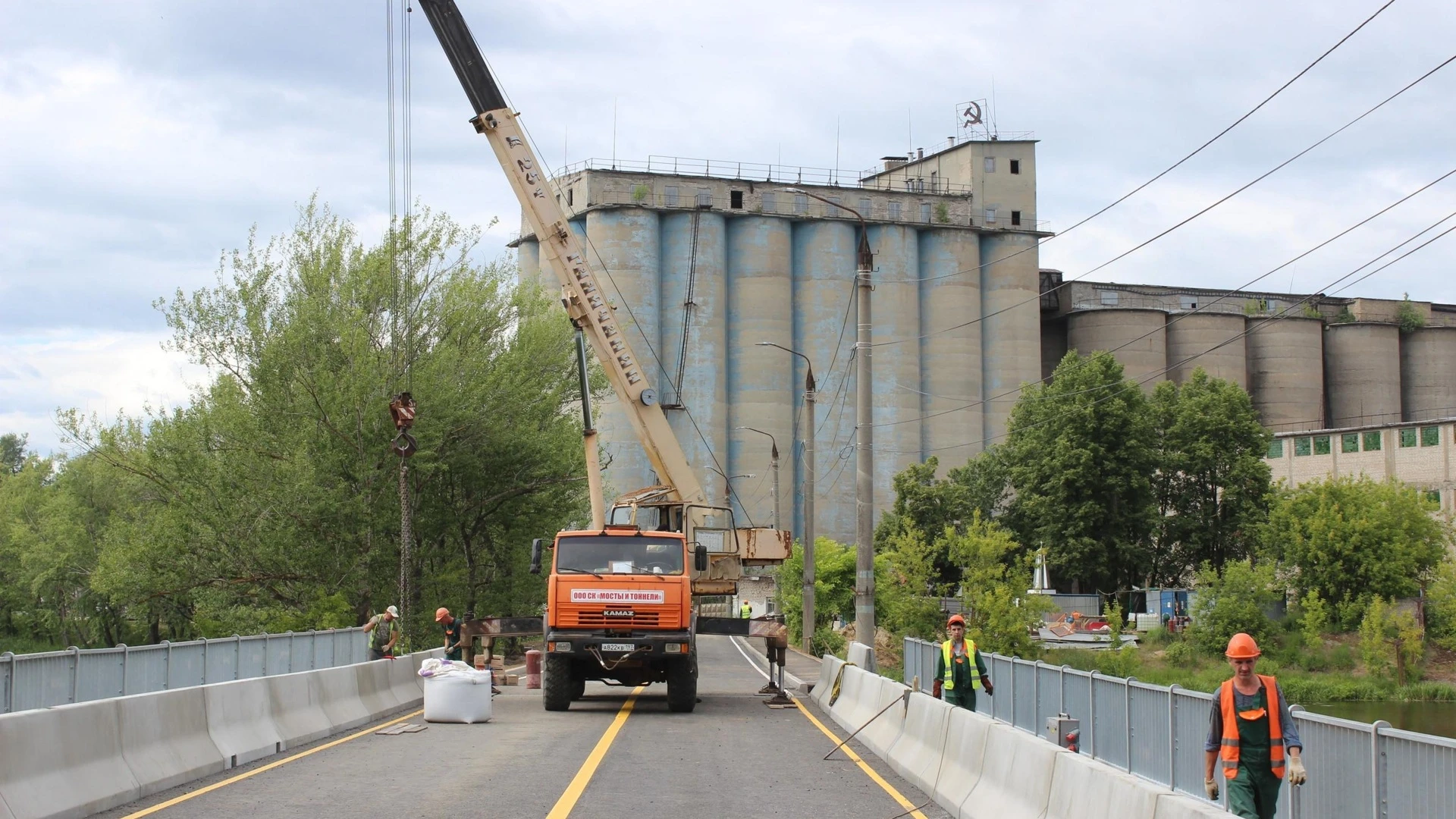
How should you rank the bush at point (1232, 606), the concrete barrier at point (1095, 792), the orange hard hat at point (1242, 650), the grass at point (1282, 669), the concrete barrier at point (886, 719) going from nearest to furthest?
1. the concrete barrier at point (1095, 792)
2. the orange hard hat at point (1242, 650)
3. the concrete barrier at point (886, 719)
4. the grass at point (1282, 669)
5. the bush at point (1232, 606)

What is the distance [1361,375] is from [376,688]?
9943cm

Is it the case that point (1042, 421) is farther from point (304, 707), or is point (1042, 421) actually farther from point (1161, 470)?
point (304, 707)

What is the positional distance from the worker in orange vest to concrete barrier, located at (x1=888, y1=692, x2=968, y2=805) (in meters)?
4.71

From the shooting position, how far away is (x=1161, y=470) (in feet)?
272

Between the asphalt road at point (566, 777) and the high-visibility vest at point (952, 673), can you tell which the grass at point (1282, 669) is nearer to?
the asphalt road at point (566, 777)

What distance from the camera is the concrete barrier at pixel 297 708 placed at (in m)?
17.6

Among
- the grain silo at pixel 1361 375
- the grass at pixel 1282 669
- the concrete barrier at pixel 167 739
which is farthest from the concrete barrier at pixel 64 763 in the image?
the grain silo at pixel 1361 375

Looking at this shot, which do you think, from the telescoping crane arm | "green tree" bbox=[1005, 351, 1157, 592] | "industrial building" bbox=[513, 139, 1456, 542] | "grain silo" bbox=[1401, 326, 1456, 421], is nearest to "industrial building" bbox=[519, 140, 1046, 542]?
"industrial building" bbox=[513, 139, 1456, 542]

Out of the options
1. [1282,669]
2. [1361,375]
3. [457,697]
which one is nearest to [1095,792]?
[457,697]

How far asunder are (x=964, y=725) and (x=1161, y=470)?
73.2 m

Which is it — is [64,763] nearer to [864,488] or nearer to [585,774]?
[585,774]

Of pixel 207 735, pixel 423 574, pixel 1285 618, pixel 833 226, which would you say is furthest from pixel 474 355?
pixel 833 226

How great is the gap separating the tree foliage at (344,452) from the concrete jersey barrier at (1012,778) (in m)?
28.5

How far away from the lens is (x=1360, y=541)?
6988 cm
